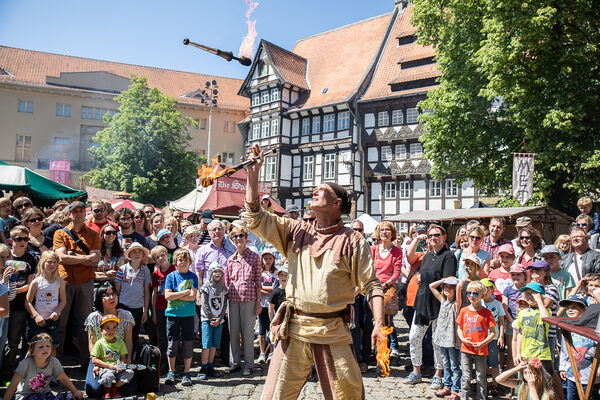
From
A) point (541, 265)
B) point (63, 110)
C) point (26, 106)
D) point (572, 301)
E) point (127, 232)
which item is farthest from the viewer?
point (63, 110)

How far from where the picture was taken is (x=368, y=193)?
30.3 meters

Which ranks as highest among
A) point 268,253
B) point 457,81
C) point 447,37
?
point 447,37

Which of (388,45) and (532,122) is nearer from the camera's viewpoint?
(532,122)

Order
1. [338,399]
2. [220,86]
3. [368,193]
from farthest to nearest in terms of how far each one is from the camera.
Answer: [220,86] < [368,193] < [338,399]

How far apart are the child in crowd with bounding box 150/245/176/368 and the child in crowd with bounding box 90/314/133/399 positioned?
839mm

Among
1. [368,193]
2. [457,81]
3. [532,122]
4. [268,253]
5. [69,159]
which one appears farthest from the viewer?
[69,159]

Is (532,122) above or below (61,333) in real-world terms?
above

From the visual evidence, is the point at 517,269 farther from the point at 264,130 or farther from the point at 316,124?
the point at 264,130

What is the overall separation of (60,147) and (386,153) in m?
28.7

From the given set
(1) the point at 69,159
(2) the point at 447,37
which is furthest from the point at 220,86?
(2) the point at 447,37

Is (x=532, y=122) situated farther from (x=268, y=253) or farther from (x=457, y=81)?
(x=268, y=253)

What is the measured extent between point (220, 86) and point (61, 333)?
45.8 meters

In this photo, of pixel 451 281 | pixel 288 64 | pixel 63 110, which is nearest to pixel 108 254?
pixel 451 281

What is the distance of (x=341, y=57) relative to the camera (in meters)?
35.1
